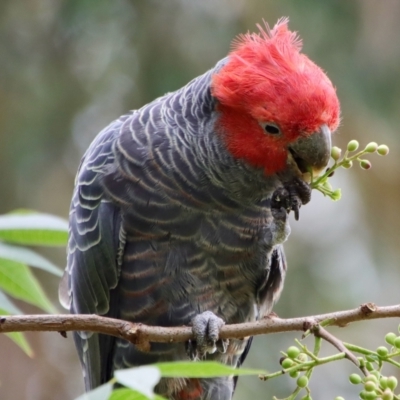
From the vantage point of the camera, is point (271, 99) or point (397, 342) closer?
point (397, 342)

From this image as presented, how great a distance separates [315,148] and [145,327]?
952mm

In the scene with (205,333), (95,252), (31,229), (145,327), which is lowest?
(145,327)

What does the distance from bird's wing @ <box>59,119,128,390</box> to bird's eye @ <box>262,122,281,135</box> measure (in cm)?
77

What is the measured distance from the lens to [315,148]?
233 centimetres

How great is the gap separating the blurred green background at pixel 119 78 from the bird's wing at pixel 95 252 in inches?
99.3

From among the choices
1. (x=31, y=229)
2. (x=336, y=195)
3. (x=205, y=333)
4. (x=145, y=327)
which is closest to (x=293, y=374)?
(x=145, y=327)

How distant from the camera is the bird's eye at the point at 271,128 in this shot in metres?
2.39

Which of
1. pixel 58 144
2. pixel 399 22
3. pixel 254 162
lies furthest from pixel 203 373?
pixel 399 22

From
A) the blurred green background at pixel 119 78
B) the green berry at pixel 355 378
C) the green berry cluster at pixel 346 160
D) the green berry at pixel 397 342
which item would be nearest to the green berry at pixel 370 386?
the green berry at pixel 355 378

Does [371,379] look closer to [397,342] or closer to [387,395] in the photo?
[387,395]

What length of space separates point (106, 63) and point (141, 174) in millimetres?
3306

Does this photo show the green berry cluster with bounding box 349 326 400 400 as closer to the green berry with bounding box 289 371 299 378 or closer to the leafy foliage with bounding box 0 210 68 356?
the green berry with bounding box 289 371 299 378

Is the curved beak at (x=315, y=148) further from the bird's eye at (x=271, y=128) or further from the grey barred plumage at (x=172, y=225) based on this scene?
the grey barred plumage at (x=172, y=225)

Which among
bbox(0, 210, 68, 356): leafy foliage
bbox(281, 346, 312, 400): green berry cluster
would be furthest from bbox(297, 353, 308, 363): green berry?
bbox(0, 210, 68, 356): leafy foliage
